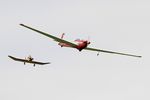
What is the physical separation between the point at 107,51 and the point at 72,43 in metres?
12.4

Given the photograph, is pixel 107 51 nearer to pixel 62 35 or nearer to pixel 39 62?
pixel 62 35

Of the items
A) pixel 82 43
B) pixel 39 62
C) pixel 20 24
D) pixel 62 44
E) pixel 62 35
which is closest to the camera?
pixel 20 24

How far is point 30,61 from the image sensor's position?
11894 centimetres

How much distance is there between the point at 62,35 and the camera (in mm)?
117125

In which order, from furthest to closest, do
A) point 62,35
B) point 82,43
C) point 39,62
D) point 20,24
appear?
point 39,62 < point 62,35 < point 82,43 < point 20,24

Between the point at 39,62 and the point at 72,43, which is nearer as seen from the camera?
the point at 72,43

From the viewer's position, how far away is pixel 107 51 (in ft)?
366

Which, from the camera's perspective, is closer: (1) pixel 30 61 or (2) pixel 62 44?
(2) pixel 62 44

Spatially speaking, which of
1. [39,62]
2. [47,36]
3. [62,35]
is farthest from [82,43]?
[39,62]

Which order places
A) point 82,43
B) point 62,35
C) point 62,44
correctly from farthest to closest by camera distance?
point 62,35
point 62,44
point 82,43

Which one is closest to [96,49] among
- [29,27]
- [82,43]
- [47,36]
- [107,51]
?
[107,51]

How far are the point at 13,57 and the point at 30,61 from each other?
12883 millimetres

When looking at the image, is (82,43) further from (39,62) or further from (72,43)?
(39,62)

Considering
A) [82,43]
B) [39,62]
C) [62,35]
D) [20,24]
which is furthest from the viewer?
[39,62]
